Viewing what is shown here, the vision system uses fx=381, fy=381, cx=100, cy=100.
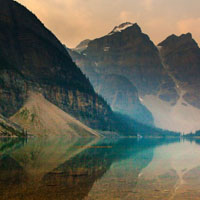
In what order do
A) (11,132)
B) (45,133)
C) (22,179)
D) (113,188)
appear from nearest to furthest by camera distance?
(113,188)
(22,179)
(11,132)
(45,133)

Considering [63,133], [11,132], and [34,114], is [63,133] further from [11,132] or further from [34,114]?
[11,132]

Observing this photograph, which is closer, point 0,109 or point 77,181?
point 77,181

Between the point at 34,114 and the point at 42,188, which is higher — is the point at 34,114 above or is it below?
above

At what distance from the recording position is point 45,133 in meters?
186

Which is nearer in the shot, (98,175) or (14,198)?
(14,198)

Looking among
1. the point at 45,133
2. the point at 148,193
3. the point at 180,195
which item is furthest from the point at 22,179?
the point at 45,133

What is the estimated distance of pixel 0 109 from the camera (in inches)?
7618

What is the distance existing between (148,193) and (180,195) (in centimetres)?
257

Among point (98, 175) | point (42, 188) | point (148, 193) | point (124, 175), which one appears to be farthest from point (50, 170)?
point (148, 193)

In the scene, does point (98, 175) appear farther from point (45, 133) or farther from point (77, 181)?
point (45, 133)

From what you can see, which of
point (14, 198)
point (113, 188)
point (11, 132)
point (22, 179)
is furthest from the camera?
point (11, 132)

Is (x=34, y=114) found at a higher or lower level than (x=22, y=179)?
higher

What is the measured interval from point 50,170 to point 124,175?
849 centimetres

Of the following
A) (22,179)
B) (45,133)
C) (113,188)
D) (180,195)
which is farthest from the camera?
(45,133)
